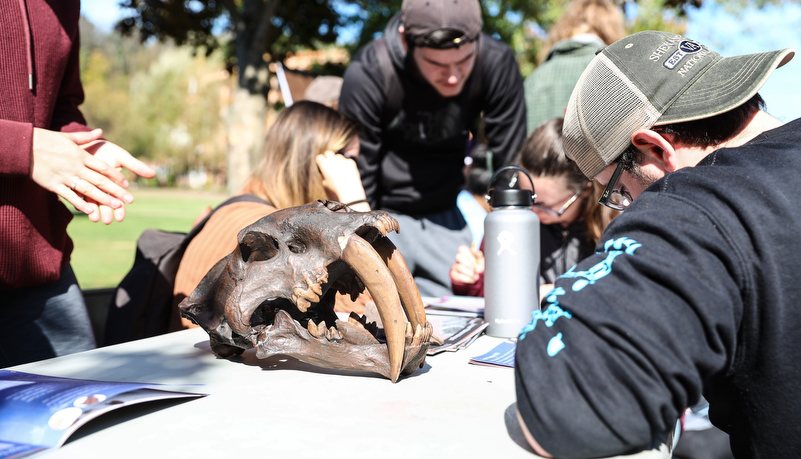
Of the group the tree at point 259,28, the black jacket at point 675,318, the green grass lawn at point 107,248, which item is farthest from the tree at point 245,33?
the black jacket at point 675,318

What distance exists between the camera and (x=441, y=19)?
2.81 metres

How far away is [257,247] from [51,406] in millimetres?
602

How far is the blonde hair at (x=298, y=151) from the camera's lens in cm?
291

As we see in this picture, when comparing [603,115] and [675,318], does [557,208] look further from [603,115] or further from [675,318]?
[675,318]

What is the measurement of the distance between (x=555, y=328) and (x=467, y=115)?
2.64 metres

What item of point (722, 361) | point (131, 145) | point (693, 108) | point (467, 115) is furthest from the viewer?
point (131, 145)

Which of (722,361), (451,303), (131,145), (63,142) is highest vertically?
(63,142)

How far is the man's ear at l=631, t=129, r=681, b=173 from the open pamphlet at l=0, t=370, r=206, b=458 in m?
1.10

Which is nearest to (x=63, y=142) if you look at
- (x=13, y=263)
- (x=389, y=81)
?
(x=13, y=263)

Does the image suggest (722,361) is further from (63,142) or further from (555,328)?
(63,142)

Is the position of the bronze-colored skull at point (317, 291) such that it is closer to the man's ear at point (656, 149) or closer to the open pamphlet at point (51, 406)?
the open pamphlet at point (51, 406)

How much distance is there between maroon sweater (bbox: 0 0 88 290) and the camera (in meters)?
1.82

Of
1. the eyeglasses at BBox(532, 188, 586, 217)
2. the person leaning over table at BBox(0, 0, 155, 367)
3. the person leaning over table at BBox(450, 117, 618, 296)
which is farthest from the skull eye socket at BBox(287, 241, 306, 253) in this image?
the eyeglasses at BBox(532, 188, 586, 217)

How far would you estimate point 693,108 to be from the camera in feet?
3.85
